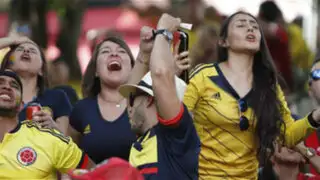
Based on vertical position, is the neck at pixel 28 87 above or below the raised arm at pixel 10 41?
below

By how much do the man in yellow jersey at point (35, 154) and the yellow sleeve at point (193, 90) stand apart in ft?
2.95

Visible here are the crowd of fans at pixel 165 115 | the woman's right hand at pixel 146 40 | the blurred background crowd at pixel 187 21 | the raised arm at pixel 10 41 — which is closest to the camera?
the crowd of fans at pixel 165 115

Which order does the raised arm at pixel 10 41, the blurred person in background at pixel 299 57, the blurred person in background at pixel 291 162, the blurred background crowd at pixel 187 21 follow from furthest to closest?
the blurred person in background at pixel 299 57 → the blurred background crowd at pixel 187 21 → the raised arm at pixel 10 41 → the blurred person in background at pixel 291 162

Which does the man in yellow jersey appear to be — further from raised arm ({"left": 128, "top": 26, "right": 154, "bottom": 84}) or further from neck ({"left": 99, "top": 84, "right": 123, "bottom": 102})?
neck ({"left": 99, "top": 84, "right": 123, "bottom": 102})

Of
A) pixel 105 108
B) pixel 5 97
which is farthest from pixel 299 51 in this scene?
pixel 5 97

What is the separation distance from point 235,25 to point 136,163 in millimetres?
2195

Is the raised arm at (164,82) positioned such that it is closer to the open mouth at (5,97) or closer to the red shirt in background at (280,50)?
the open mouth at (5,97)

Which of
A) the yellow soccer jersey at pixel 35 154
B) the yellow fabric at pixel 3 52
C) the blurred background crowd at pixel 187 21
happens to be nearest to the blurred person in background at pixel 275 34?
the blurred background crowd at pixel 187 21

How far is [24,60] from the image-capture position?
9.66 m

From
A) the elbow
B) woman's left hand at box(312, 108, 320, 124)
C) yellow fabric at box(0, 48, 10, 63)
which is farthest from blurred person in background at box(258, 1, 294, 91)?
the elbow

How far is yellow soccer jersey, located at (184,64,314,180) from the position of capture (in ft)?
27.9

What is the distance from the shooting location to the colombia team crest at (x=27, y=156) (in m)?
8.05

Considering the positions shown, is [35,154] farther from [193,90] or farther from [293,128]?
[293,128]

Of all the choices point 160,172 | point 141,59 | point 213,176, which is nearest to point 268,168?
point 213,176
